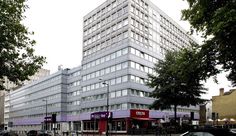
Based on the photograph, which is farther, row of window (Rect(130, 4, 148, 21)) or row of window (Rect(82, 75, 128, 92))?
row of window (Rect(130, 4, 148, 21))

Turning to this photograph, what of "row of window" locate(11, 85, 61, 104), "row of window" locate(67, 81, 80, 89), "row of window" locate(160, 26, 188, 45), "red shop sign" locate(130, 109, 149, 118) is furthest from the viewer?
"row of window" locate(11, 85, 61, 104)

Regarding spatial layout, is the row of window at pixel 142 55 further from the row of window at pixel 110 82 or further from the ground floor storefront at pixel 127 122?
the ground floor storefront at pixel 127 122

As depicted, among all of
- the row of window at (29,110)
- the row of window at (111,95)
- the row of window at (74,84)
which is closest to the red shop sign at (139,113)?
the row of window at (111,95)

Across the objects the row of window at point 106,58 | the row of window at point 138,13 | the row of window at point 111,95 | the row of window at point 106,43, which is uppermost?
the row of window at point 138,13

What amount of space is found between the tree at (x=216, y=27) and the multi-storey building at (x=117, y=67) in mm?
38174

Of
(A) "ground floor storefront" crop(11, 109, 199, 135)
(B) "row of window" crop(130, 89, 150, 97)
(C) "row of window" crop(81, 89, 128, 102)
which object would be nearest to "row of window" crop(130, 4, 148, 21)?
(B) "row of window" crop(130, 89, 150, 97)

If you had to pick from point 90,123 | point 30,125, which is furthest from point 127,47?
point 30,125

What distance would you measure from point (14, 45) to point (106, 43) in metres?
54.5

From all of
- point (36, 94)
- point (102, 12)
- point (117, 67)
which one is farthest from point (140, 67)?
point (36, 94)

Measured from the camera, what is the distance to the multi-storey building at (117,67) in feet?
233

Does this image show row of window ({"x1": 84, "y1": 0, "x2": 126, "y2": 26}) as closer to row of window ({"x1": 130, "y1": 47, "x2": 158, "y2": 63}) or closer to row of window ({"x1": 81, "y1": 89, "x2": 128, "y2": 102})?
row of window ({"x1": 130, "y1": 47, "x2": 158, "y2": 63})

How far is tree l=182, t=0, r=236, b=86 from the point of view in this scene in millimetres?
17609

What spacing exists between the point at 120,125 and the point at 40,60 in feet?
145

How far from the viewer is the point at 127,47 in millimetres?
71062
